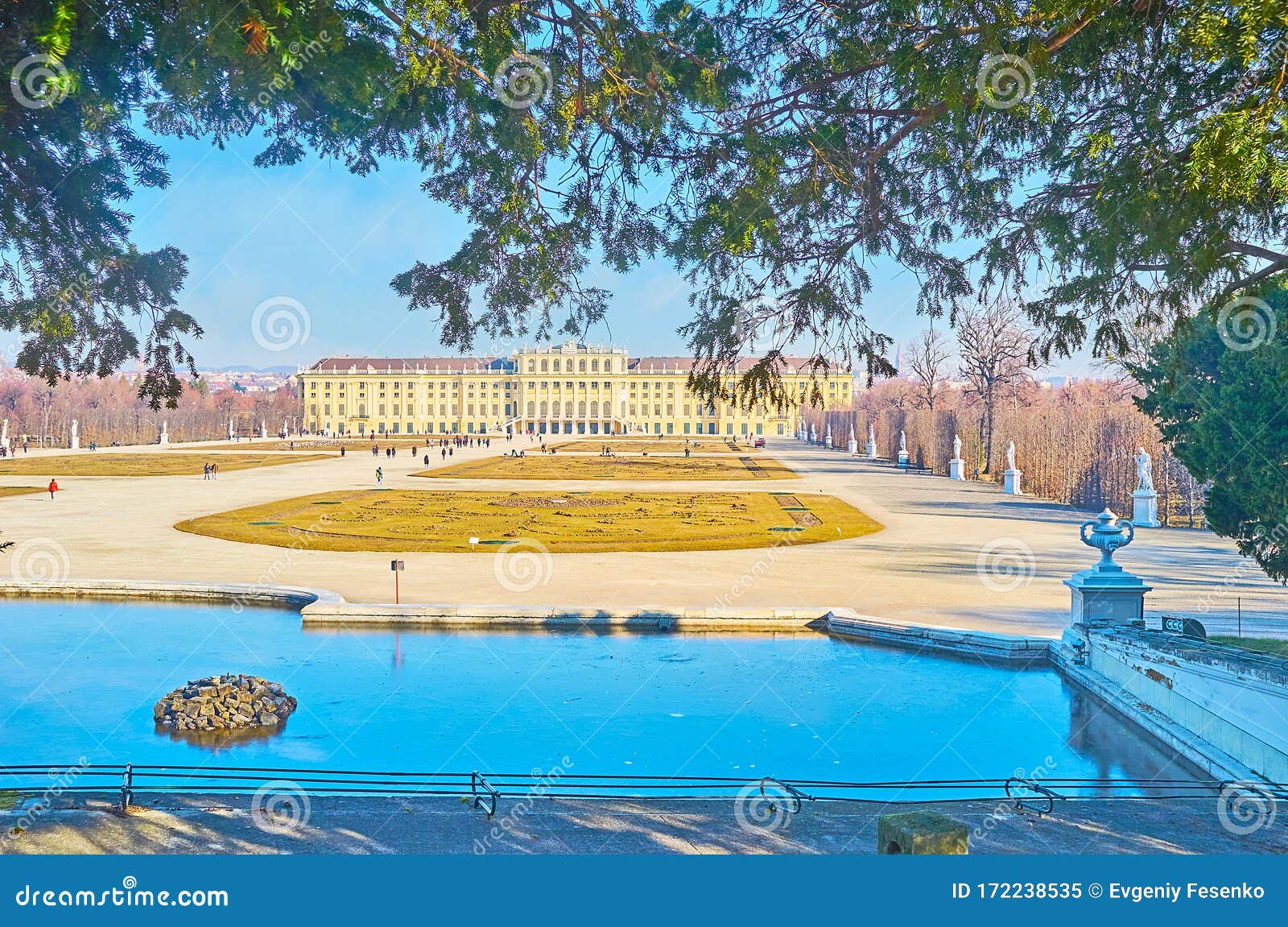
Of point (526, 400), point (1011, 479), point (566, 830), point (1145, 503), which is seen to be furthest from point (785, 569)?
point (526, 400)

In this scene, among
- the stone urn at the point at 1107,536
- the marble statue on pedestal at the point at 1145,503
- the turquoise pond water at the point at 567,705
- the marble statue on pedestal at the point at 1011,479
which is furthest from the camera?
the marble statue on pedestal at the point at 1011,479

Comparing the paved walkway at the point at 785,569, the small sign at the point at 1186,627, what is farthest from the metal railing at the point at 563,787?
the paved walkway at the point at 785,569

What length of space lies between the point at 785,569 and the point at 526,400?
10432cm

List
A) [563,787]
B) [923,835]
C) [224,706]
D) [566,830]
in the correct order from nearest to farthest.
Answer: [923,835] < [566,830] < [563,787] < [224,706]

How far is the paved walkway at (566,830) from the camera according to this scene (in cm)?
600

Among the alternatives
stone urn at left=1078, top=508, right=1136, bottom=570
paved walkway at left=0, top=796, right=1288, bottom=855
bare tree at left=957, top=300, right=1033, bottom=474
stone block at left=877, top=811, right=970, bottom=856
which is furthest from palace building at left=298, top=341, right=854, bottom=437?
stone block at left=877, top=811, right=970, bottom=856

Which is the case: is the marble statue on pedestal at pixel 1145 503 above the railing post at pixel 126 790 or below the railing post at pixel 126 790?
above

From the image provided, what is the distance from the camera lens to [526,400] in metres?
120

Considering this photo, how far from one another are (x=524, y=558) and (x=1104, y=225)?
1460cm

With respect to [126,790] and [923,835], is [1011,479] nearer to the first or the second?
[126,790]

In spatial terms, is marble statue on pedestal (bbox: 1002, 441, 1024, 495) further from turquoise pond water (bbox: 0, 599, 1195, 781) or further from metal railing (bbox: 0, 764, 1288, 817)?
metal railing (bbox: 0, 764, 1288, 817)

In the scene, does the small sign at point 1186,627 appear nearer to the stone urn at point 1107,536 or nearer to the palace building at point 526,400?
the stone urn at point 1107,536

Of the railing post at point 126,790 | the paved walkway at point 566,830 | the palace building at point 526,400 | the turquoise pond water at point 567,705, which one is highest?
the palace building at point 526,400

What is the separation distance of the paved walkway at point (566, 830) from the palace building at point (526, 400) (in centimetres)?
10872
